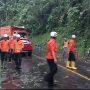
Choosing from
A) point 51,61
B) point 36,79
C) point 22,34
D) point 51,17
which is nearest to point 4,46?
point 36,79

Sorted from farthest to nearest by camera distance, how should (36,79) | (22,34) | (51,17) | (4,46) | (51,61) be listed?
(51,17) → (22,34) → (4,46) → (36,79) → (51,61)

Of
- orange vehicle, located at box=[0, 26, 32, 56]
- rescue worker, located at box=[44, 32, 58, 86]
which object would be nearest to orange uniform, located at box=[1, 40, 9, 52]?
orange vehicle, located at box=[0, 26, 32, 56]

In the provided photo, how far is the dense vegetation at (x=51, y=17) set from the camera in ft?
106

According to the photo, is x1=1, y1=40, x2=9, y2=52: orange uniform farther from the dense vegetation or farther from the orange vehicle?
the dense vegetation

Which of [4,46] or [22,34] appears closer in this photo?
[4,46]

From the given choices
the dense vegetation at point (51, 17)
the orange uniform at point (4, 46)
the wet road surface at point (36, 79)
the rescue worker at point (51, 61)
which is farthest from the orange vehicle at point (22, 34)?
the rescue worker at point (51, 61)

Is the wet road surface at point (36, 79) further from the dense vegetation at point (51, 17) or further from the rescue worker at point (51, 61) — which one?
the dense vegetation at point (51, 17)

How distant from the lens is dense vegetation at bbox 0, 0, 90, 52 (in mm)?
32406

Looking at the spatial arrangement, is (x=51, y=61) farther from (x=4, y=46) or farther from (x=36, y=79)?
(x=4, y=46)

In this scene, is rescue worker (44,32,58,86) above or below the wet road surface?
above

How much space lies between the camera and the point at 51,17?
1620 inches

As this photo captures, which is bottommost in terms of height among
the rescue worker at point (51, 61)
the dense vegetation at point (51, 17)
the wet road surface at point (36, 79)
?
the wet road surface at point (36, 79)

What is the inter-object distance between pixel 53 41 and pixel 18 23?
36001 millimetres

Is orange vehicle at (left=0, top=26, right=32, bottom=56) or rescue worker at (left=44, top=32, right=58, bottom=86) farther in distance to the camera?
orange vehicle at (left=0, top=26, right=32, bottom=56)
